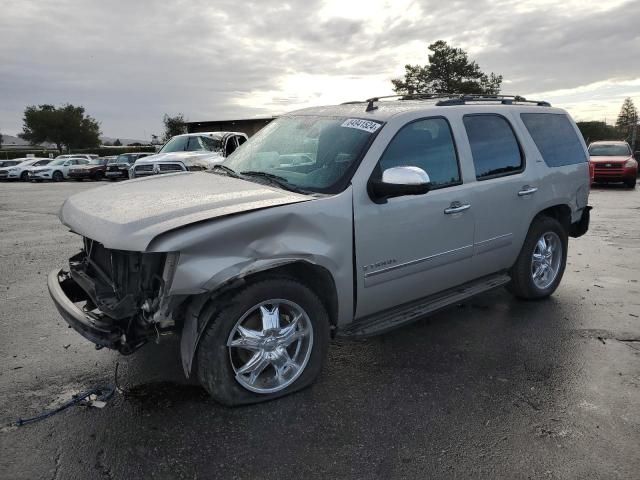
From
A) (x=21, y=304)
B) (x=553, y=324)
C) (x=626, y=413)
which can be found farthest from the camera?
(x=21, y=304)

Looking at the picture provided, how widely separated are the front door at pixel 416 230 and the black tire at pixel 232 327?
0.41 m

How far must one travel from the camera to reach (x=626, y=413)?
10.2 ft

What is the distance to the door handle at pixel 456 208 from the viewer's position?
12.5ft

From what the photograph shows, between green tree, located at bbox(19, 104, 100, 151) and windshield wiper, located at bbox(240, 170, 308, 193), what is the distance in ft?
268

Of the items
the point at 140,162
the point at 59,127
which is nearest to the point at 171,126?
the point at 59,127

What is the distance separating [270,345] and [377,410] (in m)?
0.77

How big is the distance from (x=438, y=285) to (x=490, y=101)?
6.27 ft

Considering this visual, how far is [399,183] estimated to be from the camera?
3.24 meters

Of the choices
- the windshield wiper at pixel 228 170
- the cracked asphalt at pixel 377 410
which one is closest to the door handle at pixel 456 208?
the cracked asphalt at pixel 377 410

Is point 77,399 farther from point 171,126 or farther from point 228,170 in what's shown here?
point 171,126

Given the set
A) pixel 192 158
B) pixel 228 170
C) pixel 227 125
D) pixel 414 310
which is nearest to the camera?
pixel 414 310

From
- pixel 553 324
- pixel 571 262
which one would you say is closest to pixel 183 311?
pixel 553 324

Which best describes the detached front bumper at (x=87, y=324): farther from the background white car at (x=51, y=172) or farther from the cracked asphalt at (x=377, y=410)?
the background white car at (x=51, y=172)

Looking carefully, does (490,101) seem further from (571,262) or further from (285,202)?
(571,262)
